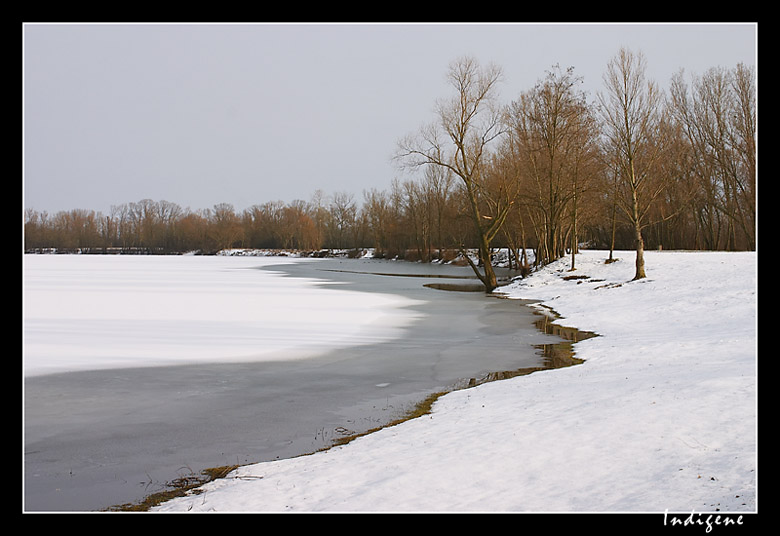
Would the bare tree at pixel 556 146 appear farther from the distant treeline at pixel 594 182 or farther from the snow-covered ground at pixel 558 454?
the snow-covered ground at pixel 558 454

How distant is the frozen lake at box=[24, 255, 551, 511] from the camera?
6.79 m

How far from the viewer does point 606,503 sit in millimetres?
5020

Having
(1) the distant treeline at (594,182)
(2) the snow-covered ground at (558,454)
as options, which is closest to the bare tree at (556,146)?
(1) the distant treeline at (594,182)

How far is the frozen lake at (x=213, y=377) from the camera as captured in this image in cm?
679

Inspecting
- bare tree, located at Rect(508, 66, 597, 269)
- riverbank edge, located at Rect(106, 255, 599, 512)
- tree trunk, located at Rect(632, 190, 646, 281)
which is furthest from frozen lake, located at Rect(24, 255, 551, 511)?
bare tree, located at Rect(508, 66, 597, 269)

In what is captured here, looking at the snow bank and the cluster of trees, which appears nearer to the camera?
the snow bank

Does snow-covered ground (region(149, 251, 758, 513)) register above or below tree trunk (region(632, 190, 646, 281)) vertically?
below

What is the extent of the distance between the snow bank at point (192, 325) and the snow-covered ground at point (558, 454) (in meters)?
6.24

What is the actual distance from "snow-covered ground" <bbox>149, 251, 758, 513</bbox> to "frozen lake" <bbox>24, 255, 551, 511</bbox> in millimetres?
901

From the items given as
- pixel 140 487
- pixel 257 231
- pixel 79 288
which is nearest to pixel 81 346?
pixel 140 487

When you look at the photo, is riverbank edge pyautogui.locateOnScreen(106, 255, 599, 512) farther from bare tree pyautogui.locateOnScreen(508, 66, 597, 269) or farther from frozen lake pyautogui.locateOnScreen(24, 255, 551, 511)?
bare tree pyautogui.locateOnScreen(508, 66, 597, 269)
